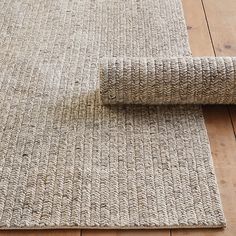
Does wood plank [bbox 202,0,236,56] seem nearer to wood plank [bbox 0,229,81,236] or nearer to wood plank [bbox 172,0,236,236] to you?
wood plank [bbox 172,0,236,236]

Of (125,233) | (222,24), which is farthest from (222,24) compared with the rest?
(125,233)

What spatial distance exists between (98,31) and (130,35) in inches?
3.8

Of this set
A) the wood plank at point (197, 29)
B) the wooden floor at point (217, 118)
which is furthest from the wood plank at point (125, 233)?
the wood plank at point (197, 29)

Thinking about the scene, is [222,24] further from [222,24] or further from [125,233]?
[125,233]

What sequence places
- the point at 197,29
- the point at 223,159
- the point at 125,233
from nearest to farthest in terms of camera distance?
1. the point at 125,233
2. the point at 223,159
3. the point at 197,29

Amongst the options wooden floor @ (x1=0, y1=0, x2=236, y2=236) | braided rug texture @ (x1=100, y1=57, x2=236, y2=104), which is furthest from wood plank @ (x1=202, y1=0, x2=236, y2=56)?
braided rug texture @ (x1=100, y1=57, x2=236, y2=104)

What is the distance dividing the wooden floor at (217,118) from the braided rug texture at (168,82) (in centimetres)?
6

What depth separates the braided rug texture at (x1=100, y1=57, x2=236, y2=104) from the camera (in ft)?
3.16

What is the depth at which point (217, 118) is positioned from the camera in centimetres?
101

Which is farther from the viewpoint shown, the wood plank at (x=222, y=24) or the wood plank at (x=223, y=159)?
the wood plank at (x=222, y=24)

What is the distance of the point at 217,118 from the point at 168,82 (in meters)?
0.15

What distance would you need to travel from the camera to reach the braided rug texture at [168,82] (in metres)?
0.96

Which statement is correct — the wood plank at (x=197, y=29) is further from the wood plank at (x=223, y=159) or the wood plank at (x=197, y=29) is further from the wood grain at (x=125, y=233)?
the wood grain at (x=125, y=233)

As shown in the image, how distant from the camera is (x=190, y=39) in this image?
122 cm
